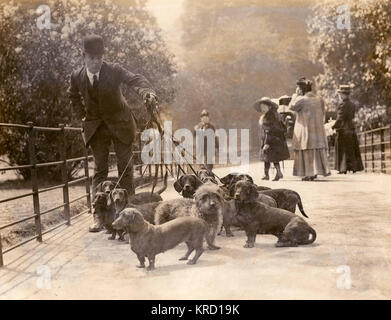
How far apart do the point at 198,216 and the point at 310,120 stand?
6.76 metres

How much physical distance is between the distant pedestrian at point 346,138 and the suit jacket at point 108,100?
7.55 metres

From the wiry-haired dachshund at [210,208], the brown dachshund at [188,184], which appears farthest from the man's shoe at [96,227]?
the wiry-haired dachshund at [210,208]

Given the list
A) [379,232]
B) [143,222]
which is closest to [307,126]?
[379,232]

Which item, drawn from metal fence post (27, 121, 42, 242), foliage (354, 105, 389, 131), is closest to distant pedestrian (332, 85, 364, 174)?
foliage (354, 105, 389, 131)

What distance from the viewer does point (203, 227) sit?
13.8ft

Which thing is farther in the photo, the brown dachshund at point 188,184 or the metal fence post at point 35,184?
the brown dachshund at point 188,184

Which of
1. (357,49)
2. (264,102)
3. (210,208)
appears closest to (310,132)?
(264,102)

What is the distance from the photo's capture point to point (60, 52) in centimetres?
913

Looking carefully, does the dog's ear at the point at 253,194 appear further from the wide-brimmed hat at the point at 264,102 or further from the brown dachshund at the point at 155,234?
the wide-brimmed hat at the point at 264,102

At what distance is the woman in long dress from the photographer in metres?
10.8

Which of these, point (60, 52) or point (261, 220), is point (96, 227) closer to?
point (261, 220)

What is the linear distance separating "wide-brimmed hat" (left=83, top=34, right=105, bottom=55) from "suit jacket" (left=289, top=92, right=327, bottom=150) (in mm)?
6388

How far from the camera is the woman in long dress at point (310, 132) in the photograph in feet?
35.3

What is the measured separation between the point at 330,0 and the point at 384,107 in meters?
4.52
